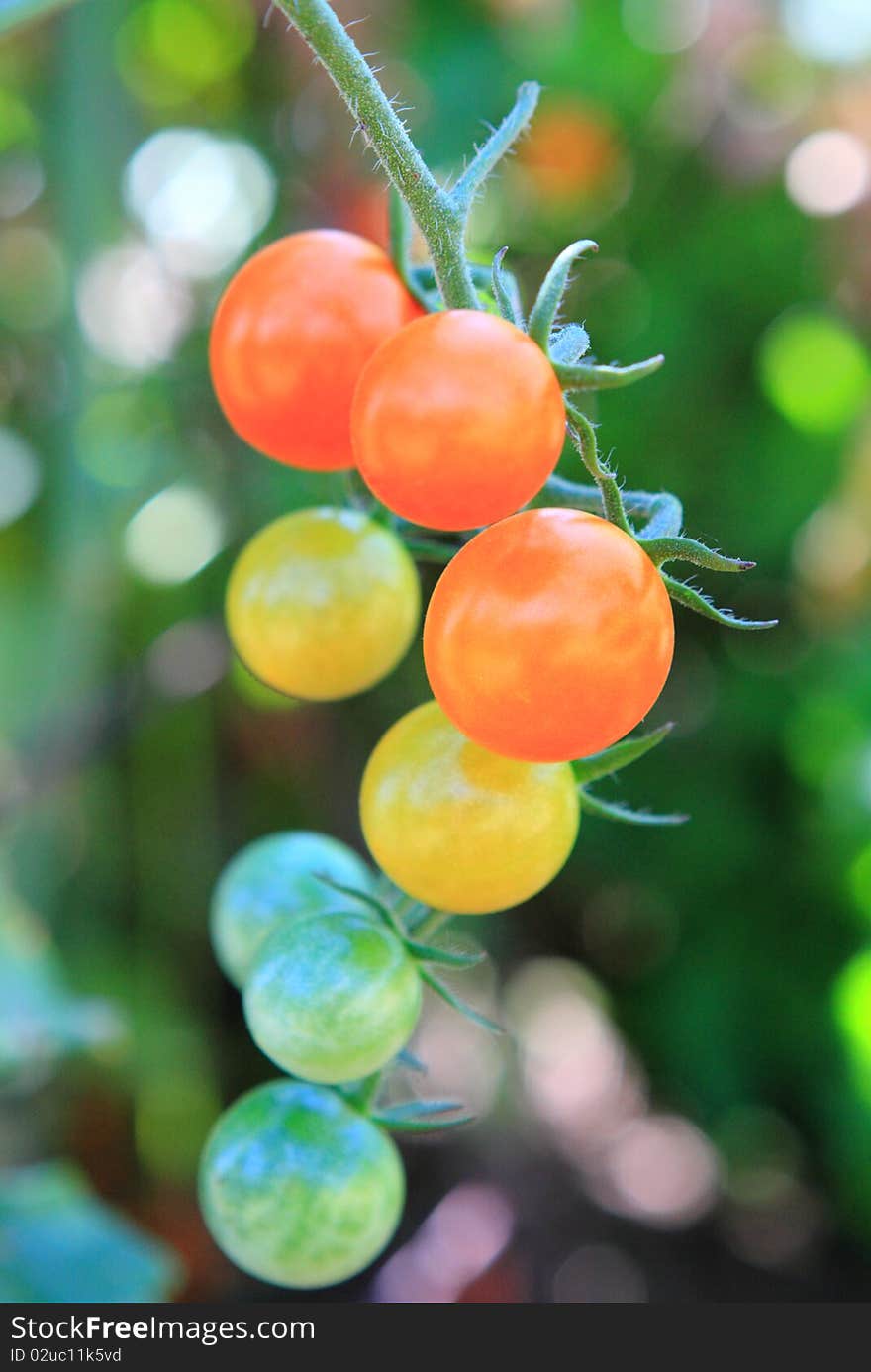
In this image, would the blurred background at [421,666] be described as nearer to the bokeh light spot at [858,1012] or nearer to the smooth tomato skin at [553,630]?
the bokeh light spot at [858,1012]

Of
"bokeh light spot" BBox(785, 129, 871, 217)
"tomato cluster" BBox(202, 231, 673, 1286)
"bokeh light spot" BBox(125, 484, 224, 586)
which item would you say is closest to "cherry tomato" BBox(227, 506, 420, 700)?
"tomato cluster" BBox(202, 231, 673, 1286)

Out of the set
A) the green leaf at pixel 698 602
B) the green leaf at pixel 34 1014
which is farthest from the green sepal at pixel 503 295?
the green leaf at pixel 34 1014

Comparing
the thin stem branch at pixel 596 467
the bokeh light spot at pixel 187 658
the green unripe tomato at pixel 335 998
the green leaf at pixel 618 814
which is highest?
the thin stem branch at pixel 596 467

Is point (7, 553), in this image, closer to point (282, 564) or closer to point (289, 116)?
point (289, 116)

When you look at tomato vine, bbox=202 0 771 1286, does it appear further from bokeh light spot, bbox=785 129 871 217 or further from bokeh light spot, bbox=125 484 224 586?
bokeh light spot, bbox=785 129 871 217

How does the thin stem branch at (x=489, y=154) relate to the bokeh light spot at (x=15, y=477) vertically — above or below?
above

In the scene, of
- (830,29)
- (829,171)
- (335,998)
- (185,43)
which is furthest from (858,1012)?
(185,43)
